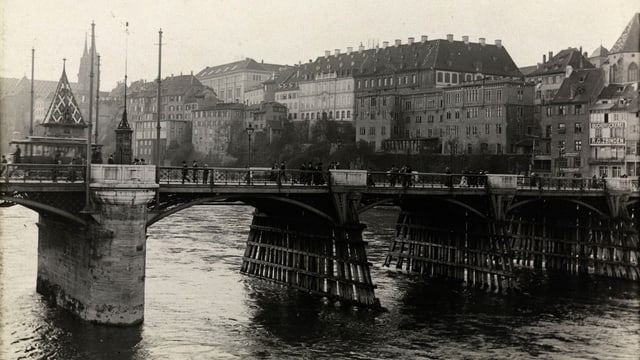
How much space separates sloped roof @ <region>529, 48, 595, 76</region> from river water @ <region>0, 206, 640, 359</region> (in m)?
84.3

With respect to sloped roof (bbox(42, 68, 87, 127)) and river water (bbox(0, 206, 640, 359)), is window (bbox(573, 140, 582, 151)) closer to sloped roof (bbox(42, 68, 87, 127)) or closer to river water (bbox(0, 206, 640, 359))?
river water (bbox(0, 206, 640, 359))

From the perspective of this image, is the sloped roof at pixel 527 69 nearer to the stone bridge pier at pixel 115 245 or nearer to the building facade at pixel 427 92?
the building facade at pixel 427 92

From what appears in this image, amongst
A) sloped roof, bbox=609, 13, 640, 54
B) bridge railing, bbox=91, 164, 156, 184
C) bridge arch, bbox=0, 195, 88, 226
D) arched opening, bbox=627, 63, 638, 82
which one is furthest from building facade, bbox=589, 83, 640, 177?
bridge arch, bbox=0, 195, 88, 226

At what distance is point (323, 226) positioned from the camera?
4759 cm

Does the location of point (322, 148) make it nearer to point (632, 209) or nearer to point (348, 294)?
point (632, 209)

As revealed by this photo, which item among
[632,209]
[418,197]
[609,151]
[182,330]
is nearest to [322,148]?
[609,151]

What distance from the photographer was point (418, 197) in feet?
169

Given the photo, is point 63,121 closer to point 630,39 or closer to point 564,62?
point 630,39

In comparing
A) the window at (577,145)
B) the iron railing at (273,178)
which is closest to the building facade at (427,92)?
the window at (577,145)

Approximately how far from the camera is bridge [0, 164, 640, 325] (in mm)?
36344

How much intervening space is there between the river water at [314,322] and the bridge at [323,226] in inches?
60.5

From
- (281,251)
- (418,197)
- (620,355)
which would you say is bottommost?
(620,355)

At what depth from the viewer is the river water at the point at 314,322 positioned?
35.5 m

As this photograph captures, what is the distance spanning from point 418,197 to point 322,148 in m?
103
